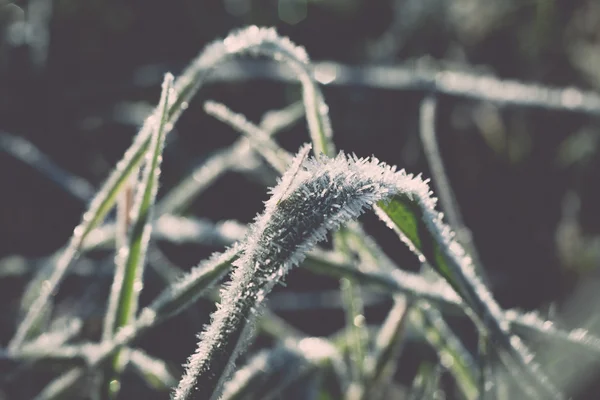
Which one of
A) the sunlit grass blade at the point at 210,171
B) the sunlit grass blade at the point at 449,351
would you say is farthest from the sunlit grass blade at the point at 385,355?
the sunlit grass blade at the point at 210,171

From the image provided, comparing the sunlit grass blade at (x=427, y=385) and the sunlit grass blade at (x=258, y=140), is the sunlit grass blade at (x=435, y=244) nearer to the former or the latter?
the sunlit grass blade at (x=427, y=385)

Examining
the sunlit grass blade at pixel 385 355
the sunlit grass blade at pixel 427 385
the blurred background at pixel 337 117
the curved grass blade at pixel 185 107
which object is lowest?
the sunlit grass blade at pixel 427 385

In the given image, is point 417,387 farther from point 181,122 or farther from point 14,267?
point 181,122

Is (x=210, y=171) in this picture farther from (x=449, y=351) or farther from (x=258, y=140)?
(x=449, y=351)

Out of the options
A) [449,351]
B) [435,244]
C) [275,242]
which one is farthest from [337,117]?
[275,242]

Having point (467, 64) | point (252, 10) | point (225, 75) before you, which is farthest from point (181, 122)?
point (467, 64)
